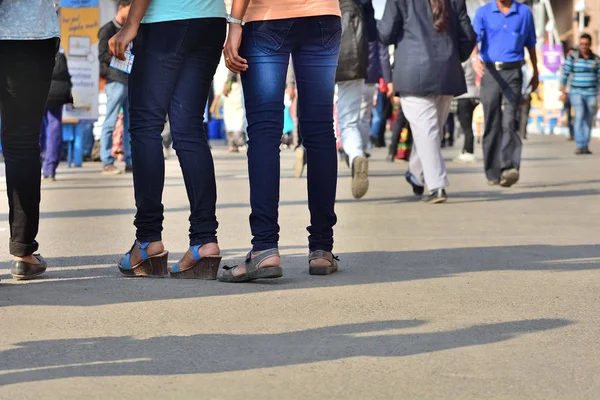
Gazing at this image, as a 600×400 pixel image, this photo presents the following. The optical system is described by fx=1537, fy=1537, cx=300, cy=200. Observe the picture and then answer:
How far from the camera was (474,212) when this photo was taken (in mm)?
10422

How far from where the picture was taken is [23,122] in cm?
659

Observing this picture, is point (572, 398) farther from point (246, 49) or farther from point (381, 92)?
point (381, 92)

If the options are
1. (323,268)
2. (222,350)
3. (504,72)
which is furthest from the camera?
(504,72)

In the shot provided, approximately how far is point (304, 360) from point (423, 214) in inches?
235

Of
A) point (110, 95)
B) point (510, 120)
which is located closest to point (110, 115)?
point (110, 95)

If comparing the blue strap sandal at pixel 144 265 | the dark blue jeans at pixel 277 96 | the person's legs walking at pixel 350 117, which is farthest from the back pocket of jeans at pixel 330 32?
the person's legs walking at pixel 350 117

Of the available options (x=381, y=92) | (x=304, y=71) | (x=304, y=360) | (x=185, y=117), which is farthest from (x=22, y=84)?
(x=381, y=92)

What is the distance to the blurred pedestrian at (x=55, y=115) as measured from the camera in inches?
579

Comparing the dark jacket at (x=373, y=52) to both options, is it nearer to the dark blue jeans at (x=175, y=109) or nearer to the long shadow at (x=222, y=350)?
the dark blue jeans at (x=175, y=109)

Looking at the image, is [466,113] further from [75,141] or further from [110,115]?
[75,141]

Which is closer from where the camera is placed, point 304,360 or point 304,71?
point 304,360

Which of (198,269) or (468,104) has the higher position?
(198,269)

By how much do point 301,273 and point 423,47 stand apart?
4901mm

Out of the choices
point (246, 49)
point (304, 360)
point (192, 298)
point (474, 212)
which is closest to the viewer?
point (304, 360)
